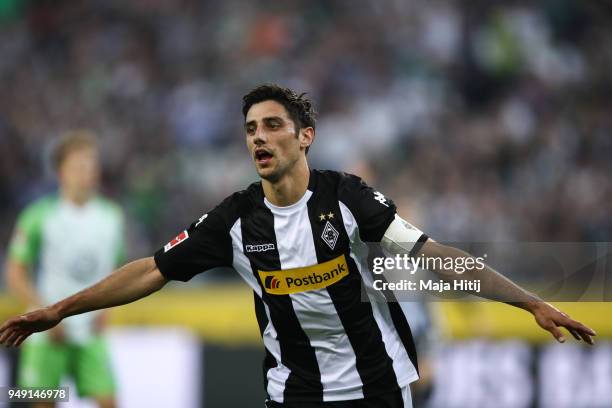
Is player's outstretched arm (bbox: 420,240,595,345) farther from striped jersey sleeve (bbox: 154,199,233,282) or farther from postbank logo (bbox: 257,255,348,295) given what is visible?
striped jersey sleeve (bbox: 154,199,233,282)

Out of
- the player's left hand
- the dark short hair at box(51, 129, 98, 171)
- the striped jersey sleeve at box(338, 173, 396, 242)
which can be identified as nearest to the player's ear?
the striped jersey sleeve at box(338, 173, 396, 242)

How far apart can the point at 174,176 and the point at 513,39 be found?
16.8ft

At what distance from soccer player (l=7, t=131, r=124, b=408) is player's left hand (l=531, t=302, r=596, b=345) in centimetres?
453

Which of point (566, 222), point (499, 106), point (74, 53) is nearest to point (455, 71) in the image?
point (499, 106)

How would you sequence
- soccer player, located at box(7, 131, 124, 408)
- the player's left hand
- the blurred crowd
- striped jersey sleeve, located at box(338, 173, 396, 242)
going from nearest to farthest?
the player's left hand < striped jersey sleeve, located at box(338, 173, 396, 242) < soccer player, located at box(7, 131, 124, 408) < the blurred crowd

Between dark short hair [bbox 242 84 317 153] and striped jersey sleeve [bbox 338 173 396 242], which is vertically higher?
dark short hair [bbox 242 84 317 153]

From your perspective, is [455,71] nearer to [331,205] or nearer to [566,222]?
[566,222]

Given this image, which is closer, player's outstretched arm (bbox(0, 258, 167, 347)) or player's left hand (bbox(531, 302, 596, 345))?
player's left hand (bbox(531, 302, 596, 345))

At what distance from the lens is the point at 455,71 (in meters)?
14.6

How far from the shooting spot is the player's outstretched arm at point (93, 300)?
488cm

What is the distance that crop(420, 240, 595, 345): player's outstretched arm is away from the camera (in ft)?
14.8

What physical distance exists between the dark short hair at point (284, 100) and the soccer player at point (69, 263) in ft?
11.9

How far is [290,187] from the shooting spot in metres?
4.97

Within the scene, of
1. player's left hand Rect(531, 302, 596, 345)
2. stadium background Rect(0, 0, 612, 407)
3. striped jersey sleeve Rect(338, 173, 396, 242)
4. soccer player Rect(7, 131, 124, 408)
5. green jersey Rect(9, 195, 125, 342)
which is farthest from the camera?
stadium background Rect(0, 0, 612, 407)
